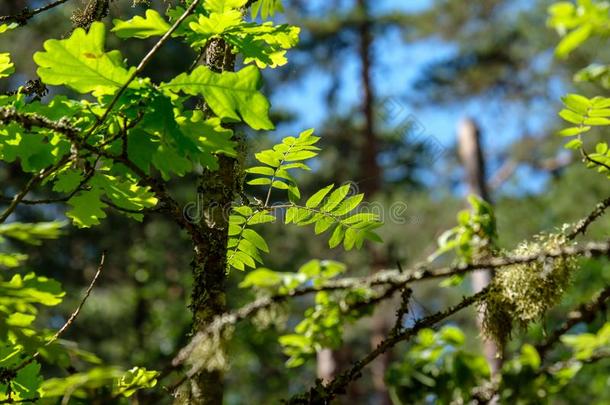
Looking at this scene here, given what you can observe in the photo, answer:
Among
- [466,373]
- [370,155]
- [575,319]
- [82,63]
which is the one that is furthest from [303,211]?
[370,155]

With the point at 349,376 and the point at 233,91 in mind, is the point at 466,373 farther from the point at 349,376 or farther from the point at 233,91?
the point at 233,91

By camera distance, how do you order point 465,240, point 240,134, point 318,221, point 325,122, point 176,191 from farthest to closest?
1. point 325,122
2. point 176,191
3. point 465,240
4. point 240,134
5. point 318,221

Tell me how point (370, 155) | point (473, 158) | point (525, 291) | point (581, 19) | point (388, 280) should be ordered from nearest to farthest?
point (581, 19)
point (388, 280)
point (525, 291)
point (473, 158)
point (370, 155)

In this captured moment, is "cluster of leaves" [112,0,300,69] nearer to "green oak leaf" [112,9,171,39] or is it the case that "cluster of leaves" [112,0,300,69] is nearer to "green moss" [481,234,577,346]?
"green oak leaf" [112,9,171,39]

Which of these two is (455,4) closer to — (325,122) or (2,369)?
(325,122)

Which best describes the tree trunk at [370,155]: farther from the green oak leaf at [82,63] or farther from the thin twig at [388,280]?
the thin twig at [388,280]

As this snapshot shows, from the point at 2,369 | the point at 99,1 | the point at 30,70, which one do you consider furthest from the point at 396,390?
the point at 30,70
